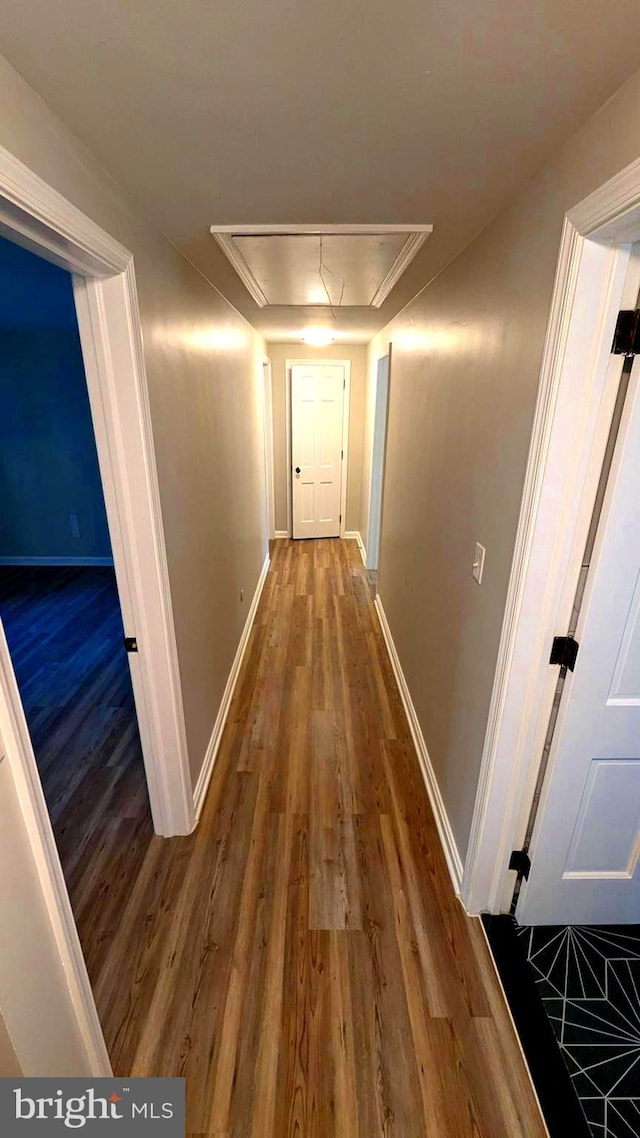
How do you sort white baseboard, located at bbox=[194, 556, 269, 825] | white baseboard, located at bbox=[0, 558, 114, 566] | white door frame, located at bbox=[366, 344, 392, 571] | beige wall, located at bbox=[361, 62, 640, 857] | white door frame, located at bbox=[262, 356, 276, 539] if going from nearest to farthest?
beige wall, located at bbox=[361, 62, 640, 857] < white baseboard, located at bbox=[194, 556, 269, 825] < white door frame, located at bbox=[366, 344, 392, 571] < white door frame, located at bbox=[262, 356, 276, 539] < white baseboard, located at bbox=[0, 558, 114, 566]

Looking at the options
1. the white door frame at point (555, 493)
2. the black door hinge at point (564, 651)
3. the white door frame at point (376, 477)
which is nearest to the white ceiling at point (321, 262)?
the white door frame at point (555, 493)

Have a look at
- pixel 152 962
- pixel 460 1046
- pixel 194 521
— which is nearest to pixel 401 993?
pixel 460 1046

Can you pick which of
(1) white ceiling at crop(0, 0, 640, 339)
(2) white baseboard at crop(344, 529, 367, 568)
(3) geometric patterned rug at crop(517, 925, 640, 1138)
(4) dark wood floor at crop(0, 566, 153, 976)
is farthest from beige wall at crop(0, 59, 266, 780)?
(2) white baseboard at crop(344, 529, 367, 568)

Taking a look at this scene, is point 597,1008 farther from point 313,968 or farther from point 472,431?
point 472,431

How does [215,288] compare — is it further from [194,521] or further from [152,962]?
[152,962]

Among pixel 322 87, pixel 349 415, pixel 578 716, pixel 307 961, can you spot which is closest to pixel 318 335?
pixel 349 415

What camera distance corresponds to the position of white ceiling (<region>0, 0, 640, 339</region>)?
27.0 inches

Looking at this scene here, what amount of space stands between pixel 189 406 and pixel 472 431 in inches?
43.7

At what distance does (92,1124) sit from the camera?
93 cm

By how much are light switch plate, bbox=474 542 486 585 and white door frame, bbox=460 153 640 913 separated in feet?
0.86

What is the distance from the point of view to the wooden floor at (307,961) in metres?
1.18

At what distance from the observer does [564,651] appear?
49.3 inches

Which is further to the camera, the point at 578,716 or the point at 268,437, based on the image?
the point at 268,437

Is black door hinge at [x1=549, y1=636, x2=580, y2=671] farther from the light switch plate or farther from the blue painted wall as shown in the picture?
the blue painted wall
